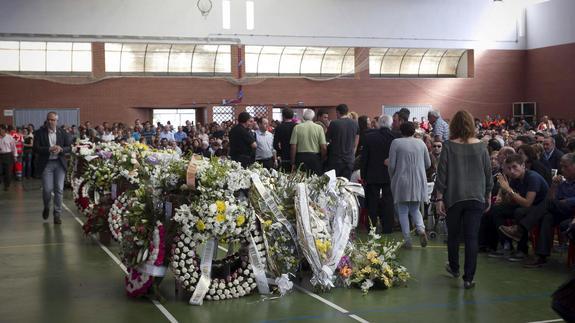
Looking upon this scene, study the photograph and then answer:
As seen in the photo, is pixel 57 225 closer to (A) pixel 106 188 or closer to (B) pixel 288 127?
(A) pixel 106 188

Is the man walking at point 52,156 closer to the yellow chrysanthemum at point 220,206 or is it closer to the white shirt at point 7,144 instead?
the yellow chrysanthemum at point 220,206

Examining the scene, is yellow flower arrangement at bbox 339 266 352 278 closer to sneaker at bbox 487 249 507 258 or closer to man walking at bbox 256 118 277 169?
sneaker at bbox 487 249 507 258

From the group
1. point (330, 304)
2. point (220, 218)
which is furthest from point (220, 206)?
point (330, 304)

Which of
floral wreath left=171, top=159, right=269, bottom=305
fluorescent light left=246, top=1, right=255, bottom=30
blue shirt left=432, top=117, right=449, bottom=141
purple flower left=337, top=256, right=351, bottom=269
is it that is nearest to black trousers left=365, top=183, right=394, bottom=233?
blue shirt left=432, top=117, right=449, bottom=141

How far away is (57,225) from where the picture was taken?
13.4 meters

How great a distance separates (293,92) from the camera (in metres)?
34.5

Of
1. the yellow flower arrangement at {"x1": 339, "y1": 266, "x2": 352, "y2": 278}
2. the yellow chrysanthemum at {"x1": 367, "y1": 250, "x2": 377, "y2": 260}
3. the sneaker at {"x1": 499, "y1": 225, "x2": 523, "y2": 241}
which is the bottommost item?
the yellow flower arrangement at {"x1": 339, "y1": 266, "x2": 352, "y2": 278}

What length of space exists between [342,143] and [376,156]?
158 cm

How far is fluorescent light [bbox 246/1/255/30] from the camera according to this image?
32.8 m

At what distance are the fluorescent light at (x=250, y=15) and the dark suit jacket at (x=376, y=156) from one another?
2201cm

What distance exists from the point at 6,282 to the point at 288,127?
663 cm

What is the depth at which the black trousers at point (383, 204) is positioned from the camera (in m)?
11.9

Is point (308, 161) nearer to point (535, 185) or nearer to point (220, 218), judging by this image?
point (535, 185)

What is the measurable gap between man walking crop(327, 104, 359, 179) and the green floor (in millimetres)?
3434
